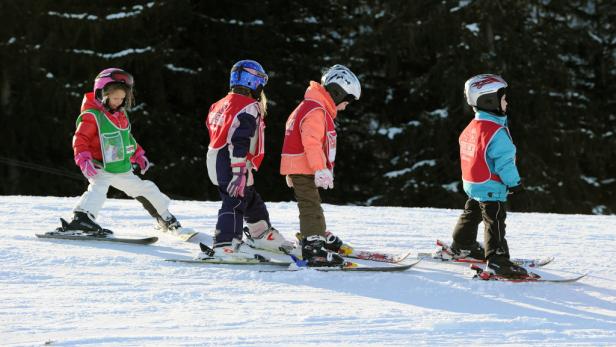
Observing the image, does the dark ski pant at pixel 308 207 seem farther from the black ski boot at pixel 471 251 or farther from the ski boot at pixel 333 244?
the black ski boot at pixel 471 251

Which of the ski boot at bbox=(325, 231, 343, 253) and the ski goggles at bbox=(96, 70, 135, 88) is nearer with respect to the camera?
the ski boot at bbox=(325, 231, 343, 253)

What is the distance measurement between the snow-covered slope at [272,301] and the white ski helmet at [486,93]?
45.1 inches

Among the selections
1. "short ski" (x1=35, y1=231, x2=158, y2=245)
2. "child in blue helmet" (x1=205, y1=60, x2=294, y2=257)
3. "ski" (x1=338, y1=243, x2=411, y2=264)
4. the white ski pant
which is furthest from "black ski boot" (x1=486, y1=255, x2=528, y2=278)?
the white ski pant

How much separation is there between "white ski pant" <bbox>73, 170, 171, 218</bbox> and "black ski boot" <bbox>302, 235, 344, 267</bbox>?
1780 millimetres

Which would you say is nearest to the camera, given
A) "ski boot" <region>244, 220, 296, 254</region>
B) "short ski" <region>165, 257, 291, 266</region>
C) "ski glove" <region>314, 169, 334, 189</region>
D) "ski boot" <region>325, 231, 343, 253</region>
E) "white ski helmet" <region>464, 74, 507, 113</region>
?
"ski glove" <region>314, 169, 334, 189</region>

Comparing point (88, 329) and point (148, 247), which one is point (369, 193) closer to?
point (148, 247)

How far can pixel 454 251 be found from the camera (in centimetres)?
A: 634

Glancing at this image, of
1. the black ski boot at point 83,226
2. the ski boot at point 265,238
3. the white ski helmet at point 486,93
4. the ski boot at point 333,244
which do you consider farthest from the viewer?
the black ski boot at point 83,226

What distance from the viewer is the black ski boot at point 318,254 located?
18.7ft

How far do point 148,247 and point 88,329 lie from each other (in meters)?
2.37

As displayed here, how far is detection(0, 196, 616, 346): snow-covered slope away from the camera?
4.16m

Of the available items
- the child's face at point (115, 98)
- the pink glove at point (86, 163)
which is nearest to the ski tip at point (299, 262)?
the pink glove at point (86, 163)

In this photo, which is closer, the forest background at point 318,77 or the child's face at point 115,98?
the child's face at point 115,98

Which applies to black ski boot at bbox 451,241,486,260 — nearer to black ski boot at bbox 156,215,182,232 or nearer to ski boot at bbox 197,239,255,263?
ski boot at bbox 197,239,255,263
